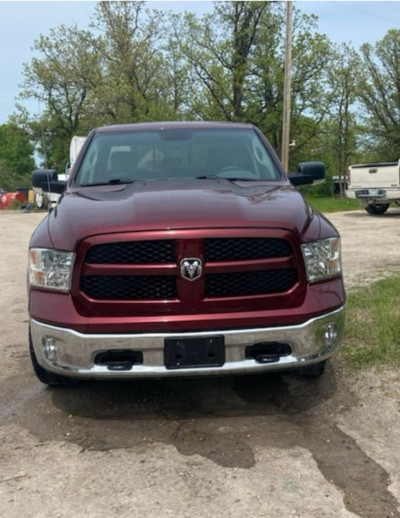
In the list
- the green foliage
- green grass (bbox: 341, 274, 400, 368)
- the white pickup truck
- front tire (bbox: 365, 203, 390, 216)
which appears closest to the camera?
green grass (bbox: 341, 274, 400, 368)

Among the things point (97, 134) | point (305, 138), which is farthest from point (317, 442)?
point (305, 138)

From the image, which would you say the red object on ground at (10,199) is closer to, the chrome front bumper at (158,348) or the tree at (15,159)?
the tree at (15,159)

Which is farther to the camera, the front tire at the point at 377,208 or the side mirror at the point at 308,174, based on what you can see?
the front tire at the point at 377,208

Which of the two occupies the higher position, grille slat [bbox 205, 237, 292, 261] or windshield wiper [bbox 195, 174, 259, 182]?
windshield wiper [bbox 195, 174, 259, 182]

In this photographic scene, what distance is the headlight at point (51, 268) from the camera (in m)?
3.08

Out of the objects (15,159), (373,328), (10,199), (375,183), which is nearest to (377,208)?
(375,183)

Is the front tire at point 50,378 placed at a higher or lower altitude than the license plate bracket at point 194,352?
lower

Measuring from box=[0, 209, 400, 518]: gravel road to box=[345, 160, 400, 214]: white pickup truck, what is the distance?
1288 cm

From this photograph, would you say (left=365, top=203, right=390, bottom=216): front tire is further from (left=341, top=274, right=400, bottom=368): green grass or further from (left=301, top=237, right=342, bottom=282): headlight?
(left=301, top=237, right=342, bottom=282): headlight

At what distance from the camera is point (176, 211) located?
3.14 meters

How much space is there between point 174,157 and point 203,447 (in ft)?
7.61

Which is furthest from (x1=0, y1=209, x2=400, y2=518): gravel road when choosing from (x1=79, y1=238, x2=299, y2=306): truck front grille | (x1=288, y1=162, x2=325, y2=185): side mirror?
(x1=288, y1=162, x2=325, y2=185): side mirror

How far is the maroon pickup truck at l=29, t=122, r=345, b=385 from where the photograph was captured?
9.82 feet

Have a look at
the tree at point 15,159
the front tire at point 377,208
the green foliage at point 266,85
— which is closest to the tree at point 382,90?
Result: the green foliage at point 266,85
